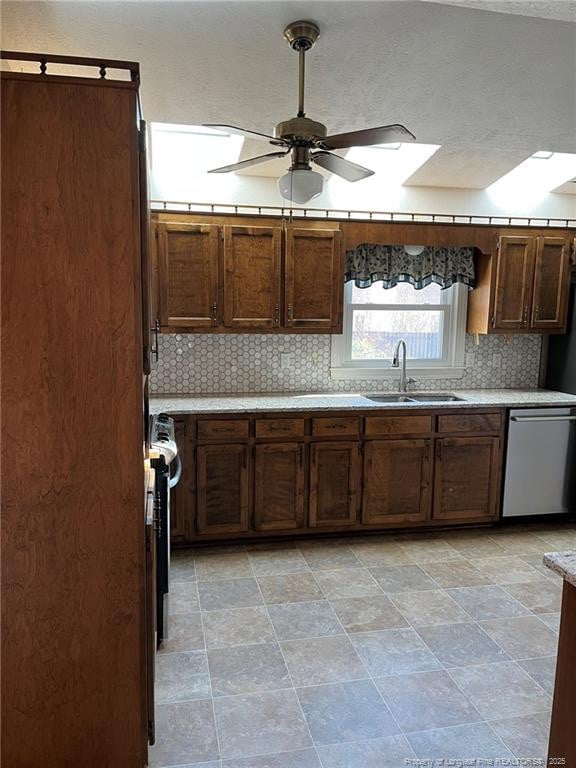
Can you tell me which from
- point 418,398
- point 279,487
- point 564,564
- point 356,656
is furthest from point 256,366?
point 564,564

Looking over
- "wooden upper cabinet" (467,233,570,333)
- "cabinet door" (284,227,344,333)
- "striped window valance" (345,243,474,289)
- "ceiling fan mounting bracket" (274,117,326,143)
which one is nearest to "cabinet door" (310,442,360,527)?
"cabinet door" (284,227,344,333)

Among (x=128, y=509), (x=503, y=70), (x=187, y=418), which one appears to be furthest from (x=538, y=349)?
(x=128, y=509)

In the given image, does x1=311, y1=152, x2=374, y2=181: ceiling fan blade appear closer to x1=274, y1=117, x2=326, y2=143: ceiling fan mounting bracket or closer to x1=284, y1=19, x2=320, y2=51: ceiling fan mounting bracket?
x1=274, y1=117, x2=326, y2=143: ceiling fan mounting bracket

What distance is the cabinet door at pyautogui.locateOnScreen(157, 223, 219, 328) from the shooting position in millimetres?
3732

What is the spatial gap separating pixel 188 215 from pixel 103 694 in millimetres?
2922

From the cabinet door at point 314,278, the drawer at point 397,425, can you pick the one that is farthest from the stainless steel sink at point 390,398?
the cabinet door at point 314,278

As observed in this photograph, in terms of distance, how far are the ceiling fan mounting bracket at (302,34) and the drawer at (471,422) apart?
2.52 metres

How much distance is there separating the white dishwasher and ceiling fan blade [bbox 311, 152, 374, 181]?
7.46ft

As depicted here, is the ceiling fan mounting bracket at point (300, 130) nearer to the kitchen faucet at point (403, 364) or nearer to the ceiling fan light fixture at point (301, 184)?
the ceiling fan light fixture at point (301, 184)

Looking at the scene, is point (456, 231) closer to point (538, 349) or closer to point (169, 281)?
point (538, 349)

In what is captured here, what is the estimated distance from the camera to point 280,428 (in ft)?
12.3

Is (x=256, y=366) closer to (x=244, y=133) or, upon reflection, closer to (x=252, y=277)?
(x=252, y=277)

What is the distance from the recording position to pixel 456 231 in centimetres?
415

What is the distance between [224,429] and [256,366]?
0.75m
